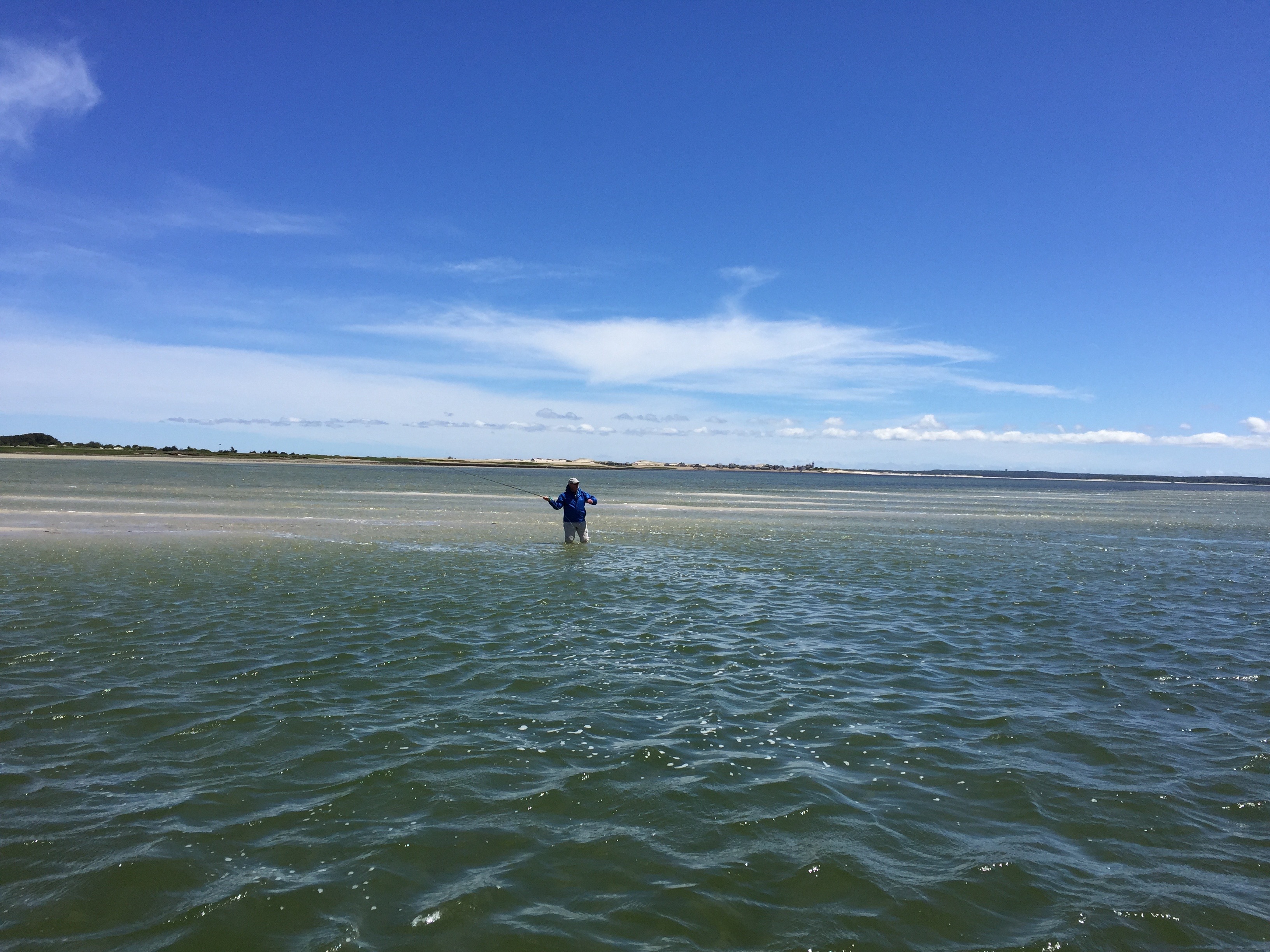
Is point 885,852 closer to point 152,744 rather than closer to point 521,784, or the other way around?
point 521,784

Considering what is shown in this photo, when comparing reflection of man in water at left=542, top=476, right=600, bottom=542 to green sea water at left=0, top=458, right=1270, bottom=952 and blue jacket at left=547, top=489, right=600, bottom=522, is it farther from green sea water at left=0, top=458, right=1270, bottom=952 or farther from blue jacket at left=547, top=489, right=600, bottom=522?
green sea water at left=0, top=458, right=1270, bottom=952

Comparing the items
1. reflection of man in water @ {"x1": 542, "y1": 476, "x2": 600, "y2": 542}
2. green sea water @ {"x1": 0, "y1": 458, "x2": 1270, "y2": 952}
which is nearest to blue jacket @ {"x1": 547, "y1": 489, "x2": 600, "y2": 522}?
reflection of man in water @ {"x1": 542, "y1": 476, "x2": 600, "y2": 542}

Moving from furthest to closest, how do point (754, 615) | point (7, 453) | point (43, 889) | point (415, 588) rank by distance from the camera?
point (7, 453) < point (415, 588) < point (754, 615) < point (43, 889)

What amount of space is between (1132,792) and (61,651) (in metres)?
15.8

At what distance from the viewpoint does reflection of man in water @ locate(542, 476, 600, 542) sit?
29.5 meters

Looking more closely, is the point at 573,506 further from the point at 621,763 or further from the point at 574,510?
the point at 621,763

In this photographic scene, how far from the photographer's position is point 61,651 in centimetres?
1261

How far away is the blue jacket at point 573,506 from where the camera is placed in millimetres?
29500

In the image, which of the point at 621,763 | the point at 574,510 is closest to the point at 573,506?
the point at 574,510

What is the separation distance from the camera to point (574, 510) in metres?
29.8

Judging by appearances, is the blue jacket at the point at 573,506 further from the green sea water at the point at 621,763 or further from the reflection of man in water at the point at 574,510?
the green sea water at the point at 621,763

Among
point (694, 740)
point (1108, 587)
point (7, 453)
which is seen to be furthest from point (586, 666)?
point (7, 453)

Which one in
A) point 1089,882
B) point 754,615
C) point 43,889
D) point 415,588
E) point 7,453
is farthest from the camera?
point 7,453

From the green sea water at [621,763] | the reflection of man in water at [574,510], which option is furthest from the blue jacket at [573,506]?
the green sea water at [621,763]
